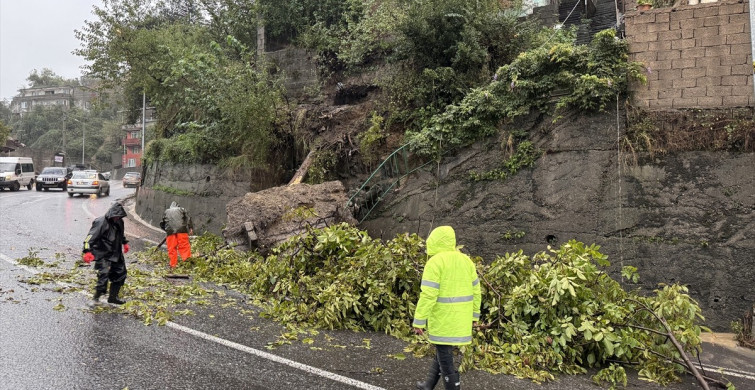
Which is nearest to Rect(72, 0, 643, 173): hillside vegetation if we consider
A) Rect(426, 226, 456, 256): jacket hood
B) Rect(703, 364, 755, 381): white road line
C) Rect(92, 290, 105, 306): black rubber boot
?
Rect(703, 364, 755, 381): white road line

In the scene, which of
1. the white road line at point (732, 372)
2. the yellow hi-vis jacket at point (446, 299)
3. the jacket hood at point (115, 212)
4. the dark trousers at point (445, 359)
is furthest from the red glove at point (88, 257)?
the white road line at point (732, 372)

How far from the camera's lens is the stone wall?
7160mm

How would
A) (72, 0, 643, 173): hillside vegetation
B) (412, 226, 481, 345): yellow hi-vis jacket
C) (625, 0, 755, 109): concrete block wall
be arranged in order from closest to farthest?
(412, 226, 481, 345): yellow hi-vis jacket → (625, 0, 755, 109): concrete block wall → (72, 0, 643, 173): hillside vegetation

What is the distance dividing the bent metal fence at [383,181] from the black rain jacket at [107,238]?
462 cm

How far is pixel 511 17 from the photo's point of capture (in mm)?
11203

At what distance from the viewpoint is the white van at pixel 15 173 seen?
28.4 m

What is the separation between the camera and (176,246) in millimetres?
9289

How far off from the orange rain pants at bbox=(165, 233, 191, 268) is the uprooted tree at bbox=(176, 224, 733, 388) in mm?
2998

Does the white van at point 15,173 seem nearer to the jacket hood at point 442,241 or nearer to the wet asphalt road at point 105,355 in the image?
the wet asphalt road at point 105,355

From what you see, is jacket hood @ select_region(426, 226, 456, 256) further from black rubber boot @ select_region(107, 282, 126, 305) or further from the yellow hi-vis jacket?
black rubber boot @ select_region(107, 282, 126, 305)

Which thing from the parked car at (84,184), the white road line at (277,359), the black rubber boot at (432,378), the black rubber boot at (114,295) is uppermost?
the parked car at (84,184)

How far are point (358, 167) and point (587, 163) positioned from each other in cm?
549

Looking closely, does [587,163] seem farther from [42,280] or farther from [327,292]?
[42,280]

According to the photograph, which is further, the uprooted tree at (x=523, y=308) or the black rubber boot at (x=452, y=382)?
the uprooted tree at (x=523, y=308)
